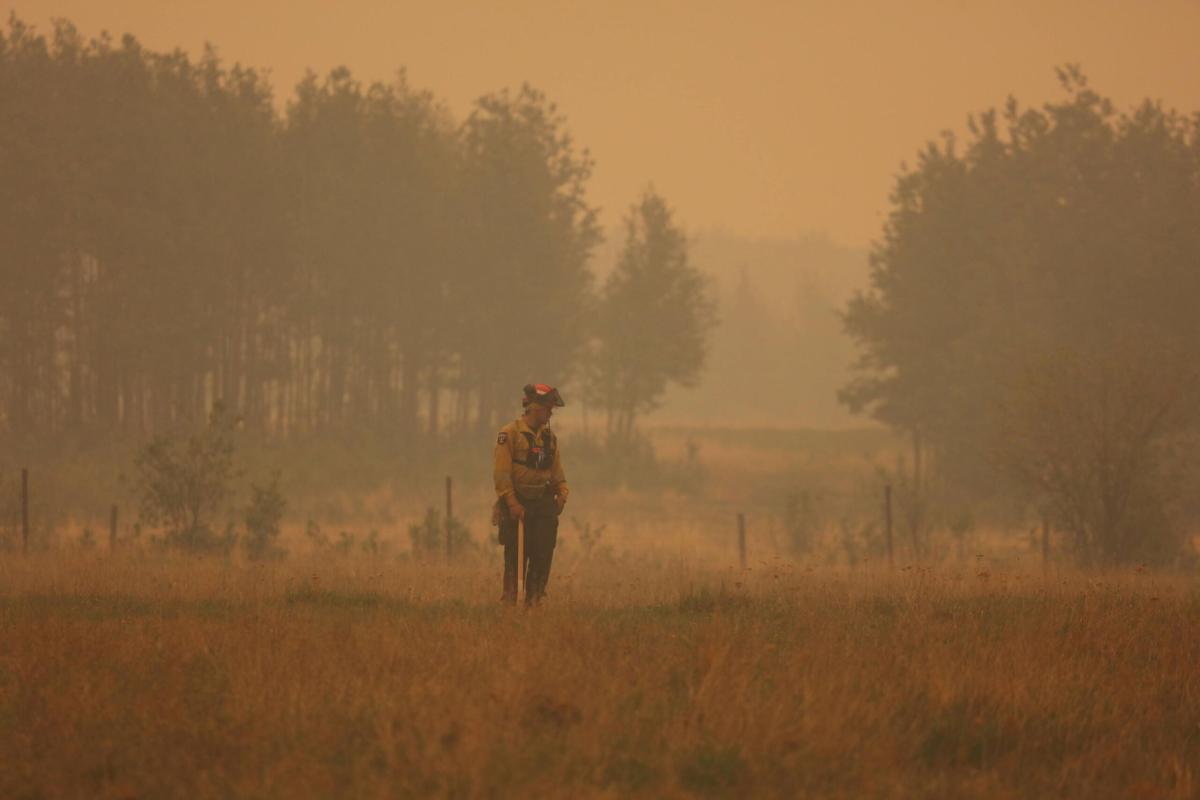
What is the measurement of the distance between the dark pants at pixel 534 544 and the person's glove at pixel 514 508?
0.19 metres

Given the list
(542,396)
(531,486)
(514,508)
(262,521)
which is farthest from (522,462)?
(262,521)

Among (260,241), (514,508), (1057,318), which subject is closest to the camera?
(514,508)

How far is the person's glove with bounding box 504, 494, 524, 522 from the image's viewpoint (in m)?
11.4

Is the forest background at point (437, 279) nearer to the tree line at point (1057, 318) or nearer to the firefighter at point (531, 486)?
the tree line at point (1057, 318)

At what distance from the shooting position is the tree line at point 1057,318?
23062mm

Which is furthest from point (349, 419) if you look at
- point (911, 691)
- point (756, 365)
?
point (756, 365)

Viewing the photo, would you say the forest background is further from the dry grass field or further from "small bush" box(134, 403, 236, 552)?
the dry grass field

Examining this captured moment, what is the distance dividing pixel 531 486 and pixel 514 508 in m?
0.35

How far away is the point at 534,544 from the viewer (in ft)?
39.0

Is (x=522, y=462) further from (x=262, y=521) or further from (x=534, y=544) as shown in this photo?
(x=262, y=521)

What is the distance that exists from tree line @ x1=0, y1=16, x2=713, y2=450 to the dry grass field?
31.4m

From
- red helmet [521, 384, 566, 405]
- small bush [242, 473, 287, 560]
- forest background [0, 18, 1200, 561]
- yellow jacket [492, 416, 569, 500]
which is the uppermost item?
forest background [0, 18, 1200, 561]

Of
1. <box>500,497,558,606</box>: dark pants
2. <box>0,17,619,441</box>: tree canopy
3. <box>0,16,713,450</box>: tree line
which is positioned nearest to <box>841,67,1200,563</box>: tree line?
<box>0,16,713,450</box>: tree line

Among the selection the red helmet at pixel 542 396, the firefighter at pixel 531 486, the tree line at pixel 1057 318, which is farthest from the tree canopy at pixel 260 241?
the red helmet at pixel 542 396
